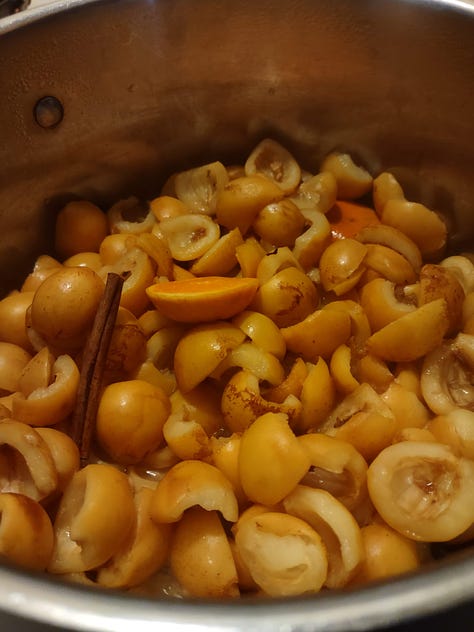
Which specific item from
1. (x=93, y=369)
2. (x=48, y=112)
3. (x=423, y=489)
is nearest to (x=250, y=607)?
(x=423, y=489)

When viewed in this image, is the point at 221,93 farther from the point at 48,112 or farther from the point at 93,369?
the point at 93,369

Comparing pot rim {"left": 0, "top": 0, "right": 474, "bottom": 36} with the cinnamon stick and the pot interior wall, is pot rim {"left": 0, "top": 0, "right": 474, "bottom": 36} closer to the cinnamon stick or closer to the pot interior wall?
the pot interior wall

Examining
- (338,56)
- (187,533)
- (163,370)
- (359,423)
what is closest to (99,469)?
(187,533)

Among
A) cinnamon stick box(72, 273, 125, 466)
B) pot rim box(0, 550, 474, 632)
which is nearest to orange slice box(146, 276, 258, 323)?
cinnamon stick box(72, 273, 125, 466)

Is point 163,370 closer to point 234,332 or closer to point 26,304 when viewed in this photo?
point 234,332

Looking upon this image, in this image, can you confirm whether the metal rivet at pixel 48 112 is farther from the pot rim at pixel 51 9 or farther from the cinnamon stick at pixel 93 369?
the cinnamon stick at pixel 93 369
